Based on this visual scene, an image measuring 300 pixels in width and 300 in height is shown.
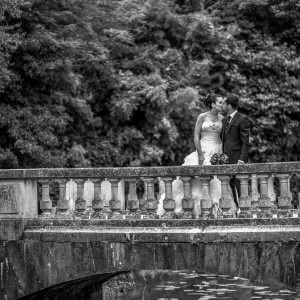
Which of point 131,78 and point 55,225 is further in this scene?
point 131,78

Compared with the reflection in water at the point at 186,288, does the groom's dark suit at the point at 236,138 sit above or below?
above

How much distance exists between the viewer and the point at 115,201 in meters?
12.3

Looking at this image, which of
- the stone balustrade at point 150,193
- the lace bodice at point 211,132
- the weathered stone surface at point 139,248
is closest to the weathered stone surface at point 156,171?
the stone balustrade at point 150,193

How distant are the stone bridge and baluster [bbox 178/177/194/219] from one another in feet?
0.04

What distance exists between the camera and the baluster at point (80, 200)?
40.6 feet

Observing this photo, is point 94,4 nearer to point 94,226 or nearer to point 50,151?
point 50,151

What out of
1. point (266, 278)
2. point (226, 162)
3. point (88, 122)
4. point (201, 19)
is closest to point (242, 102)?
point (201, 19)

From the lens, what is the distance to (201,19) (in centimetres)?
2309

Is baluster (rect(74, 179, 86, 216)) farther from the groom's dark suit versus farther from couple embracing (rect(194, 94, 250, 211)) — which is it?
the groom's dark suit

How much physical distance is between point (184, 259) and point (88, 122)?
9.99 meters

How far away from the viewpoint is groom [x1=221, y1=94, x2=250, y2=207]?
13.1 m

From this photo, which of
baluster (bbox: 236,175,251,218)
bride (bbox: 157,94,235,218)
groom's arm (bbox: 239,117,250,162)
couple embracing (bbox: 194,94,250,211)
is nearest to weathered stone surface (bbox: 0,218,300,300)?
baluster (bbox: 236,175,251,218)

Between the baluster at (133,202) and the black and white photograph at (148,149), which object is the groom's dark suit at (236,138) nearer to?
the black and white photograph at (148,149)

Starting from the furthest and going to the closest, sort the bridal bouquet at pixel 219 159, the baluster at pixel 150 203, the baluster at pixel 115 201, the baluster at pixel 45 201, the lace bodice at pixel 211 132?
the lace bodice at pixel 211 132 < the bridal bouquet at pixel 219 159 < the baluster at pixel 45 201 < the baluster at pixel 115 201 < the baluster at pixel 150 203
